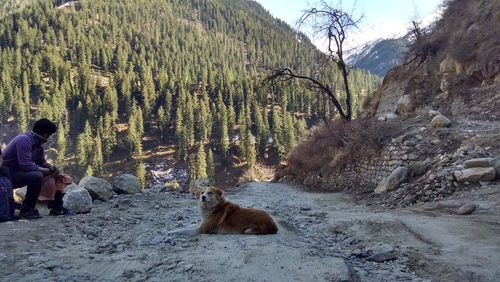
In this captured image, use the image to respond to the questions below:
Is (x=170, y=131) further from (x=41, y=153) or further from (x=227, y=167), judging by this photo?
(x=41, y=153)

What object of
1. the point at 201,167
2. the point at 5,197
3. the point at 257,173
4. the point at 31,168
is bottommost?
the point at 257,173

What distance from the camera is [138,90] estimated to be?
105250 millimetres

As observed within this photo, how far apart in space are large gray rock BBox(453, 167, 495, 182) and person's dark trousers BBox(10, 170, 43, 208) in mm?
8261

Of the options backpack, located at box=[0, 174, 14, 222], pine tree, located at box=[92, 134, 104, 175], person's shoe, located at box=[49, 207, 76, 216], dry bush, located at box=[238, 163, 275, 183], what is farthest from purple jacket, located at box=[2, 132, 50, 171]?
pine tree, located at box=[92, 134, 104, 175]

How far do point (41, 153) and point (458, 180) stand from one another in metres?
8.42

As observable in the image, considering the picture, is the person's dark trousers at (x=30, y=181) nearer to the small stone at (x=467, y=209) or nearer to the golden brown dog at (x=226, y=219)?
the golden brown dog at (x=226, y=219)

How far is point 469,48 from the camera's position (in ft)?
54.6

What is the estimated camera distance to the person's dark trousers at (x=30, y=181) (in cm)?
678

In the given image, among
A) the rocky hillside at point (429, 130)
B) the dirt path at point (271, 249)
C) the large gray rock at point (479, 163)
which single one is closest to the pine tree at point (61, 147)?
the rocky hillside at point (429, 130)

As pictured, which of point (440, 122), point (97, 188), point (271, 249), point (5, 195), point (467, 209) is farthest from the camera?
point (440, 122)

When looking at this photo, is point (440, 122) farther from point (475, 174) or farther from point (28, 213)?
point (28, 213)

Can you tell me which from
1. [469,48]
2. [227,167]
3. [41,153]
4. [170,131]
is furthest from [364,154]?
[170,131]

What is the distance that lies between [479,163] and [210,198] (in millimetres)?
5933

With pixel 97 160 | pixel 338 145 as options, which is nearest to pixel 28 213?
pixel 338 145
